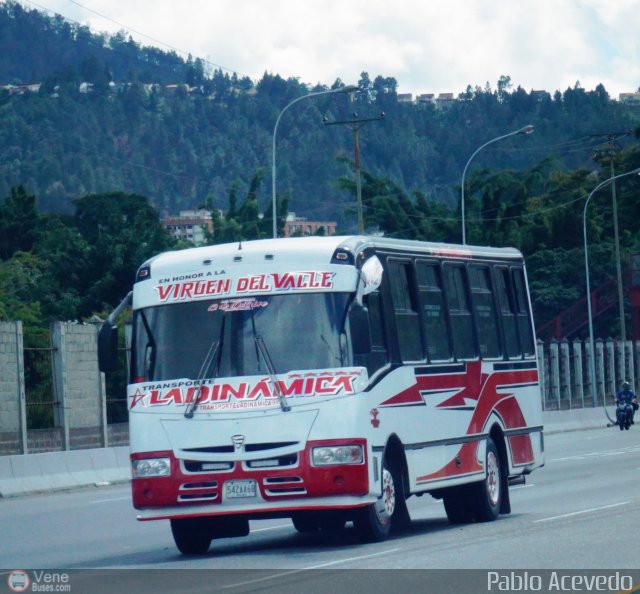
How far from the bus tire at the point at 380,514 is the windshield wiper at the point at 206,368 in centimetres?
188

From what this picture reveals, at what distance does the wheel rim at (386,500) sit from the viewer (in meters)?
14.7

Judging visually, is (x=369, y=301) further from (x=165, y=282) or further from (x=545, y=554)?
(x=545, y=554)

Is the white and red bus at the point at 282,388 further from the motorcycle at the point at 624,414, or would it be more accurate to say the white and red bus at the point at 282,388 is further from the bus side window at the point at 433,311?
the motorcycle at the point at 624,414

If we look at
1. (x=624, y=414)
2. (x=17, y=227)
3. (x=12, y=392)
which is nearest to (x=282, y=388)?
(x=12, y=392)

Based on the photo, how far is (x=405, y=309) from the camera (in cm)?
1590

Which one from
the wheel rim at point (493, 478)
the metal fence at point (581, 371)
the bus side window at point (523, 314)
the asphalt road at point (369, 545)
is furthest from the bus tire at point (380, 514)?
the metal fence at point (581, 371)

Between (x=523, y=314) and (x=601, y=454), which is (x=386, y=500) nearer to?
(x=523, y=314)

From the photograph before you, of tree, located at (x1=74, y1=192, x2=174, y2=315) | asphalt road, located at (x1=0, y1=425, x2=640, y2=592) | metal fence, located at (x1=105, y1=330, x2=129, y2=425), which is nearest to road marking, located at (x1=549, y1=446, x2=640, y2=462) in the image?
asphalt road, located at (x1=0, y1=425, x2=640, y2=592)

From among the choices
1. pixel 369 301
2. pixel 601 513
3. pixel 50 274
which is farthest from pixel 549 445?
pixel 50 274

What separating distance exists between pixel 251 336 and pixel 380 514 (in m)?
2.15

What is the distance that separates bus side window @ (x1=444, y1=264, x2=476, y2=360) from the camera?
17109 mm

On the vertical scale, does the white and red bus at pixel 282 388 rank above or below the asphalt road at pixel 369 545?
above

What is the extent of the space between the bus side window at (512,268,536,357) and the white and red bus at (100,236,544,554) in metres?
3.32

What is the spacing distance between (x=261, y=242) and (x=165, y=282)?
1.05m
